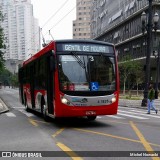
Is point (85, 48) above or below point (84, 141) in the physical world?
above

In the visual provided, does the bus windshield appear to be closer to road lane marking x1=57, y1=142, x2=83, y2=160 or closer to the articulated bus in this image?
the articulated bus

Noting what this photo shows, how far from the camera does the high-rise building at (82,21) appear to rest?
167500 millimetres

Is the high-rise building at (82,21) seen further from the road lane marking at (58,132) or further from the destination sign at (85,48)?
the road lane marking at (58,132)

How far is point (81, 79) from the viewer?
14062 millimetres

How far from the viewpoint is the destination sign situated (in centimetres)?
1434

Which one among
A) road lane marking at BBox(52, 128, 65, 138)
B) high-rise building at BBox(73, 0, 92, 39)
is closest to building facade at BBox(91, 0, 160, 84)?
road lane marking at BBox(52, 128, 65, 138)

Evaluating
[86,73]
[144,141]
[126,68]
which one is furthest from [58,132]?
[126,68]

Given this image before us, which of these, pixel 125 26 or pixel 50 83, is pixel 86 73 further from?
pixel 125 26

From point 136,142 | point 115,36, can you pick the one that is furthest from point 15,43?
point 136,142

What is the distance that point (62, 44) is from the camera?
14.4m

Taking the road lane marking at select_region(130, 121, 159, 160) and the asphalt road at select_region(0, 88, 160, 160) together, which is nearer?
the asphalt road at select_region(0, 88, 160, 160)

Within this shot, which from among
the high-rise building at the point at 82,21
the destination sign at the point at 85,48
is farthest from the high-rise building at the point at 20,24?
the high-rise building at the point at 82,21

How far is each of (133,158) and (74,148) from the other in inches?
71.9

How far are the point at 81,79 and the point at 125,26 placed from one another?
208 ft
